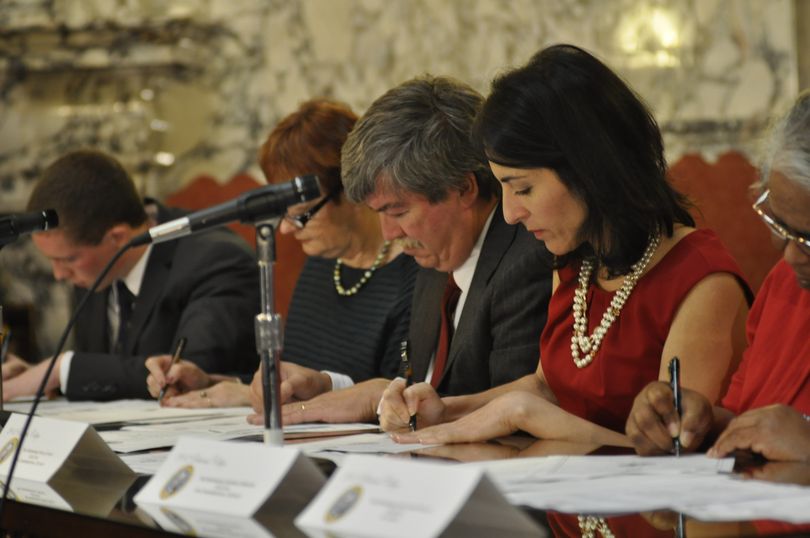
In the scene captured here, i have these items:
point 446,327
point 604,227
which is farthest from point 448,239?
point 604,227

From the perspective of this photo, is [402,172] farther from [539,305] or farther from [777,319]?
[777,319]

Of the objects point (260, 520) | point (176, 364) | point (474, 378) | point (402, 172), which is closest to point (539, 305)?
point (474, 378)

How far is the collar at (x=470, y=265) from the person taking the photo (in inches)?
126

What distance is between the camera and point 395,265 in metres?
3.70

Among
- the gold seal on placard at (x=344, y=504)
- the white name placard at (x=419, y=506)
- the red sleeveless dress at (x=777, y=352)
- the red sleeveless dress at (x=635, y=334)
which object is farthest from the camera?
the red sleeveless dress at (x=635, y=334)

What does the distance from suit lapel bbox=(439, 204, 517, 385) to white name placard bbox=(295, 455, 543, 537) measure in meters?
1.51

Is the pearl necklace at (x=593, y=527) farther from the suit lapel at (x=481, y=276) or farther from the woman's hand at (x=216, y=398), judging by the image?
the woman's hand at (x=216, y=398)

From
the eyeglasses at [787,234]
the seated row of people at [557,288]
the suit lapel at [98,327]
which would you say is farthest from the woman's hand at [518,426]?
the suit lapel at [98,327]

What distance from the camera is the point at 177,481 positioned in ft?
5.95

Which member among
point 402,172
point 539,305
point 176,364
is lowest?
point 176,364

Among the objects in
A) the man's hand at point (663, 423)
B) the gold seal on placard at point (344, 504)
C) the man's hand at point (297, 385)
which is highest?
the gold seal on placard at point (344, 504)

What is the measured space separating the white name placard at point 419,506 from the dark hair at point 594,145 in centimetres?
117

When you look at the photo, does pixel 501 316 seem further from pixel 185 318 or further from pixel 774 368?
pixel 185 318

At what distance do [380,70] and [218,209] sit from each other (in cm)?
420
